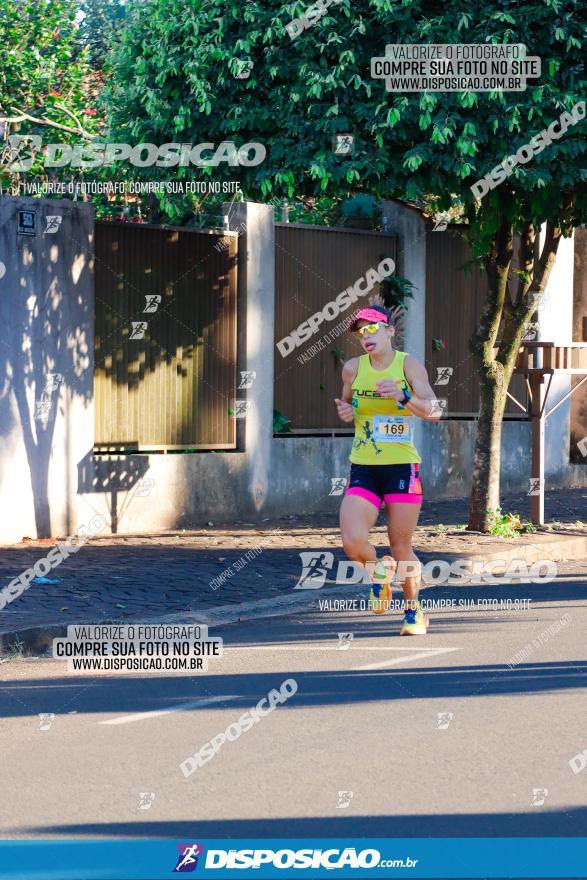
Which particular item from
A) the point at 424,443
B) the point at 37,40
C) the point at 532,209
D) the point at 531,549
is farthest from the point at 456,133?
the point at 37,40

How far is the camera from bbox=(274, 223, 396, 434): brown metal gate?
16.9 metres

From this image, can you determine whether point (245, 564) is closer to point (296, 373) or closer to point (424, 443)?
point (296, 373)

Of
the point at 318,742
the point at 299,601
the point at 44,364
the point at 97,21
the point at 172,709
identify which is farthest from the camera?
the point at 97,21

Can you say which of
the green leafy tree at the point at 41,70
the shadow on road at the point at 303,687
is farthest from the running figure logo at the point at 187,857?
the green leafy tree at the point at 41,70

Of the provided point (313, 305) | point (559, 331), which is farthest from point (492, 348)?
point (559, 331)

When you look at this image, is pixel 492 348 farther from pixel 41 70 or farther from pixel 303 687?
pixel 41 70

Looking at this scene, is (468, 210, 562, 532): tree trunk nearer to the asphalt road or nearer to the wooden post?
the wooden post

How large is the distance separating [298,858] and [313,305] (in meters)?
12.7

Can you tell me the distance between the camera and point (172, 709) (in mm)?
7293

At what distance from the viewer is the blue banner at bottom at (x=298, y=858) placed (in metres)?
4.74

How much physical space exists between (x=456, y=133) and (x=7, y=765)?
826 centimetres

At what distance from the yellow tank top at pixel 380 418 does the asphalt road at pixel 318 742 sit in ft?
3.94

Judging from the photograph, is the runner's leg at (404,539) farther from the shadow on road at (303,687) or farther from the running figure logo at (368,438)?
the shadow on road at (303,687)

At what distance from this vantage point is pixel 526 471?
20562 mm
